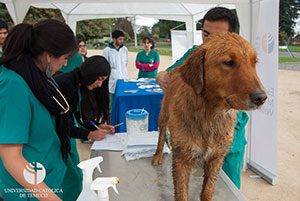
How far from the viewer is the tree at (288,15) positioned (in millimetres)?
35969

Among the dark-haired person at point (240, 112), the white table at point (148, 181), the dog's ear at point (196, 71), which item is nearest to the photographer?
the dog's ear at point (196, 71)

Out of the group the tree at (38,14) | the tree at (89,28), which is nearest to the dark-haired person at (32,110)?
the tree at (38,14)

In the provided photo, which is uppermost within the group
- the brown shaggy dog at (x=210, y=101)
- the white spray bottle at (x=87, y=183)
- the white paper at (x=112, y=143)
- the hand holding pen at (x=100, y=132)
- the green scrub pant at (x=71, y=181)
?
the brown shaggy dog at (x=210, y=101)

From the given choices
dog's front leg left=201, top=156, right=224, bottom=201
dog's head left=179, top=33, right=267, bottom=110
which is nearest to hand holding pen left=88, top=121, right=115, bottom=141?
dog's front leg left=201, top=156, right=224, bottom=201

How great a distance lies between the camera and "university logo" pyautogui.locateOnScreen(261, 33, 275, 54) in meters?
3.27

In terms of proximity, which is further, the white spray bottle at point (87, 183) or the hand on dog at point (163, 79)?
the hand on dog at point (163, 79)

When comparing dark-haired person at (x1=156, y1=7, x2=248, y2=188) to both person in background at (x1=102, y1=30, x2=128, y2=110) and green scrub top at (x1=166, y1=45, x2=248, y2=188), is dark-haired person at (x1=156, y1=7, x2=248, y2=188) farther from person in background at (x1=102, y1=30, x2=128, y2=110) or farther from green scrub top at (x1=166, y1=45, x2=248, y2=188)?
person in background at (x1=102, y1=30, x2=128, y2=110)

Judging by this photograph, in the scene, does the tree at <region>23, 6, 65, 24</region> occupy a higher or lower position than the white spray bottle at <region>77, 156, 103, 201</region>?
higher

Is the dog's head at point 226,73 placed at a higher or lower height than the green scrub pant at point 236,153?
higher

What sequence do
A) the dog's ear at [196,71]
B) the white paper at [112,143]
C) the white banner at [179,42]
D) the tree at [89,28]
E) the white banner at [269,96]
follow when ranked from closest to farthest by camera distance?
the dog's ear at [196,71]
the white paper at [112,143]
the white banner at [269,96]
the white banner at [179,42]
the tree at [89,28]

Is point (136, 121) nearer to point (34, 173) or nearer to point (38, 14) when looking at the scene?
point (34, 173)

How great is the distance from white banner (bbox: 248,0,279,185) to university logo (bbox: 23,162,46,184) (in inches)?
116

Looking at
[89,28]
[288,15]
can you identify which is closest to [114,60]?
[89,28]

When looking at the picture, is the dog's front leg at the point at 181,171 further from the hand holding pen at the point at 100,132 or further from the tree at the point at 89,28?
the tree at the point at 89,28
